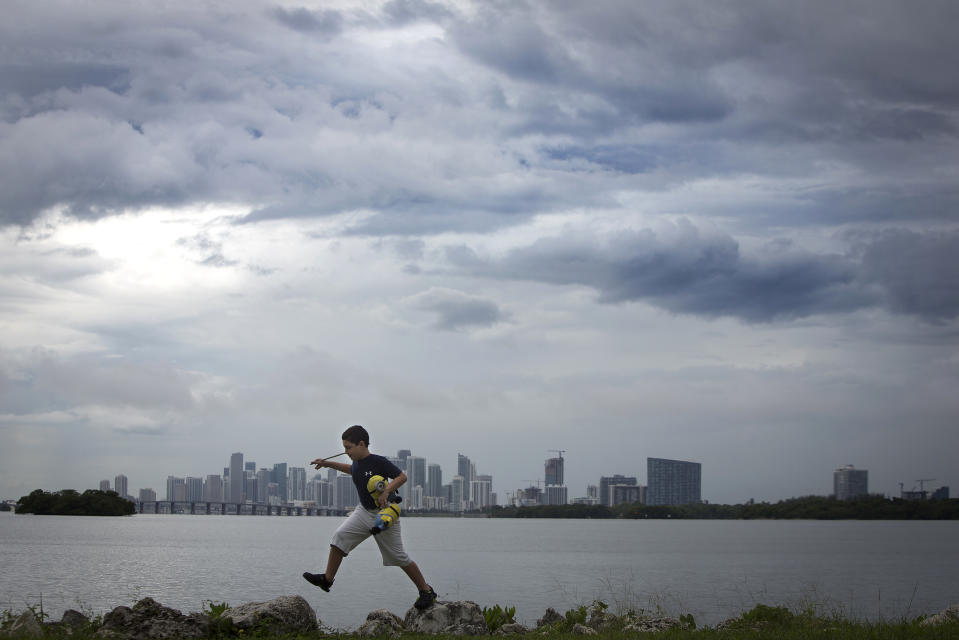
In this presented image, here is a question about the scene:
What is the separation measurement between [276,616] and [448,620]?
106 inches

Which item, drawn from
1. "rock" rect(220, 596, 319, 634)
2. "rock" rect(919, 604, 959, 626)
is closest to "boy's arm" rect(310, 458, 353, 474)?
"rock" rect(220, 596, 319, 634)

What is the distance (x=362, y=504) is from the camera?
42.6ft

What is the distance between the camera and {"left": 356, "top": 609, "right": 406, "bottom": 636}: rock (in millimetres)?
12539

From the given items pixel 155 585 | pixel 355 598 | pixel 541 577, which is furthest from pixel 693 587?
pixel 155 585

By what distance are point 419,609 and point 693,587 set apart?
2899 centimetres

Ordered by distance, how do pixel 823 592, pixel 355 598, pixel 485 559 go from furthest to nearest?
pixel 485 559 < pixel 823 592 < pixel 355 598

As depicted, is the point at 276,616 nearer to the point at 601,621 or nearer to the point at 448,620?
the point at 448,620

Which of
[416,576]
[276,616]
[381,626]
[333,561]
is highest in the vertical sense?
[333,561]

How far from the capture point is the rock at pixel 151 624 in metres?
11.1

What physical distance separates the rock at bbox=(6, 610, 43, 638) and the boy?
3.53 meters

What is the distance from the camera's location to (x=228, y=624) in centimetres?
1155

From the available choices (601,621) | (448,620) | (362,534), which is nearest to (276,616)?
(362,534)

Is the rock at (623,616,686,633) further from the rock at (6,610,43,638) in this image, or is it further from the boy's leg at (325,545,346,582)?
the rock at (6,610,43,638)

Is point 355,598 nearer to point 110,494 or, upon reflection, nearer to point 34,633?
point 34,633
